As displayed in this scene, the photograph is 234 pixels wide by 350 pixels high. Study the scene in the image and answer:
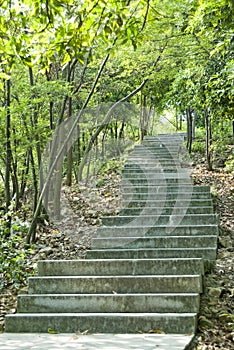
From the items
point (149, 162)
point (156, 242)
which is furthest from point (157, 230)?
point (149, 162)

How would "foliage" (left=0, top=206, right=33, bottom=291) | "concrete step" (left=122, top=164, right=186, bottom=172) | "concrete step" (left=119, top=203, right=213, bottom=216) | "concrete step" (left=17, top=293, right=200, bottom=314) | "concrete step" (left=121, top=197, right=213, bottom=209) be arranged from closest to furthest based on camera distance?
1. "concrete step" (left=17, top=293, right=200, bottom=314)
2. "foliage" (left=0, top=206, right=33, bottom=291)
3. "concrete step" (left=119, top=203, right=213, bottom=216)
4. "concrete step" (left=121, top=197, right=213, bottom=209)
5. "concrete step" (left=122, top=164, right=186, bottom=172)

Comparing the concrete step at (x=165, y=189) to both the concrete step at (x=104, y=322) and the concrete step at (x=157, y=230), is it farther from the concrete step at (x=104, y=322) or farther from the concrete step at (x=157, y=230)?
the concrete step at (x=104, y=322)

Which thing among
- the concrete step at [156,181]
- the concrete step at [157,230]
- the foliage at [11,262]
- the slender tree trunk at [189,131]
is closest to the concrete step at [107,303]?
the foliage at [11,262]

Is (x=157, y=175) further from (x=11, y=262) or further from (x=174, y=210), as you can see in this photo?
A: (x=11, y=262)

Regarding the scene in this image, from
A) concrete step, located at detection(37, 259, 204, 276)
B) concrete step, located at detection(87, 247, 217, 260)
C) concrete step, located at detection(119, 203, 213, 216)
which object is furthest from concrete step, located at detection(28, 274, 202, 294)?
concrete step, located at detection(119, 203, 213, 216)

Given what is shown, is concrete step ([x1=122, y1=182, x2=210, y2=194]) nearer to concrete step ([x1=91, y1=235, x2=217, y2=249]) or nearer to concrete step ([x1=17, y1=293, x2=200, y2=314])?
concrete step ([x1=91, y1=235, x2=217, y2=249])

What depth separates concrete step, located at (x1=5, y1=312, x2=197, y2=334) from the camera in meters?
4.21

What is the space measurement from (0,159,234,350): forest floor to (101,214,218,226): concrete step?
0.25 meters

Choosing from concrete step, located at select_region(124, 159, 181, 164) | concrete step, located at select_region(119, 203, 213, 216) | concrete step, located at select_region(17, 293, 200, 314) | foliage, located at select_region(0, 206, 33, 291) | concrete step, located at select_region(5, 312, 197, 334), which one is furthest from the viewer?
concrete step, located at select_region(124, 159, 181, 164)

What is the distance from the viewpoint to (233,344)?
3.95m

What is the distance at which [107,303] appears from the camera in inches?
186

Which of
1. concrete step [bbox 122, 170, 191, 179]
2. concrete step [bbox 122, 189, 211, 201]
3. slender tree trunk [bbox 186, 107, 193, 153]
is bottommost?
concrete step [bbox 122, 189, 211, 201]

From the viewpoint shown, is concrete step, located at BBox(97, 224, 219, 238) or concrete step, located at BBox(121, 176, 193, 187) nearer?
concrete step, located at BBox(97, 224, 219, 238)

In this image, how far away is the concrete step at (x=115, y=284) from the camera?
484cm
